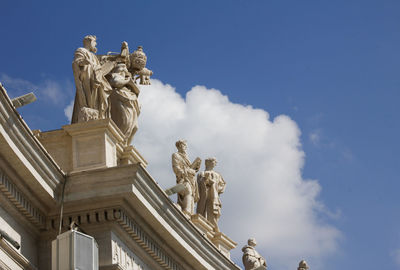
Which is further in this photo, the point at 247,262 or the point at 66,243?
the point at 247,262

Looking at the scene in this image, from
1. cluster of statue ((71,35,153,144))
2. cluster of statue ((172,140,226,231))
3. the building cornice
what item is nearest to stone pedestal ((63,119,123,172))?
cluster of statue ((71,35,153,144))

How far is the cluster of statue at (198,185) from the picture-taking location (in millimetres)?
24953

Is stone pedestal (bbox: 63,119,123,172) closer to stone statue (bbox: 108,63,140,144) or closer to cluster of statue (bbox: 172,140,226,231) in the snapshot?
stone statue (bbox: 108,63,140,144)

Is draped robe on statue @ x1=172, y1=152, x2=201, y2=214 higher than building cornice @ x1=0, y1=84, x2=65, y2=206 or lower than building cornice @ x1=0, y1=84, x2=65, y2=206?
higher

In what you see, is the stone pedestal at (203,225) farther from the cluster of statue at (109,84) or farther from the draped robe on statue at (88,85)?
the draped robe on statue at (88,85)

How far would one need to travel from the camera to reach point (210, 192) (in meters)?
26.5

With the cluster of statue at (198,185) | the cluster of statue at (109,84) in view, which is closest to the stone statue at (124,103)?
the cluster of statue at (109,84)

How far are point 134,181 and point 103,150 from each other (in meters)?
1.06

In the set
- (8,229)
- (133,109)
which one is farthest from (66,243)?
(133,109)

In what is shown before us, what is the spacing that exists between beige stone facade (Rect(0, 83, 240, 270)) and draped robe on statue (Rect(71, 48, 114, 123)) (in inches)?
29.6

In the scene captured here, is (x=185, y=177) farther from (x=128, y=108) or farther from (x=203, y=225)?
(x=128, y=108)

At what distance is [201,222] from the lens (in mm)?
25234

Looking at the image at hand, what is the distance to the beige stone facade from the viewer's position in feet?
62.1

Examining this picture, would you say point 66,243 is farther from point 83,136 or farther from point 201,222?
point 201,222
